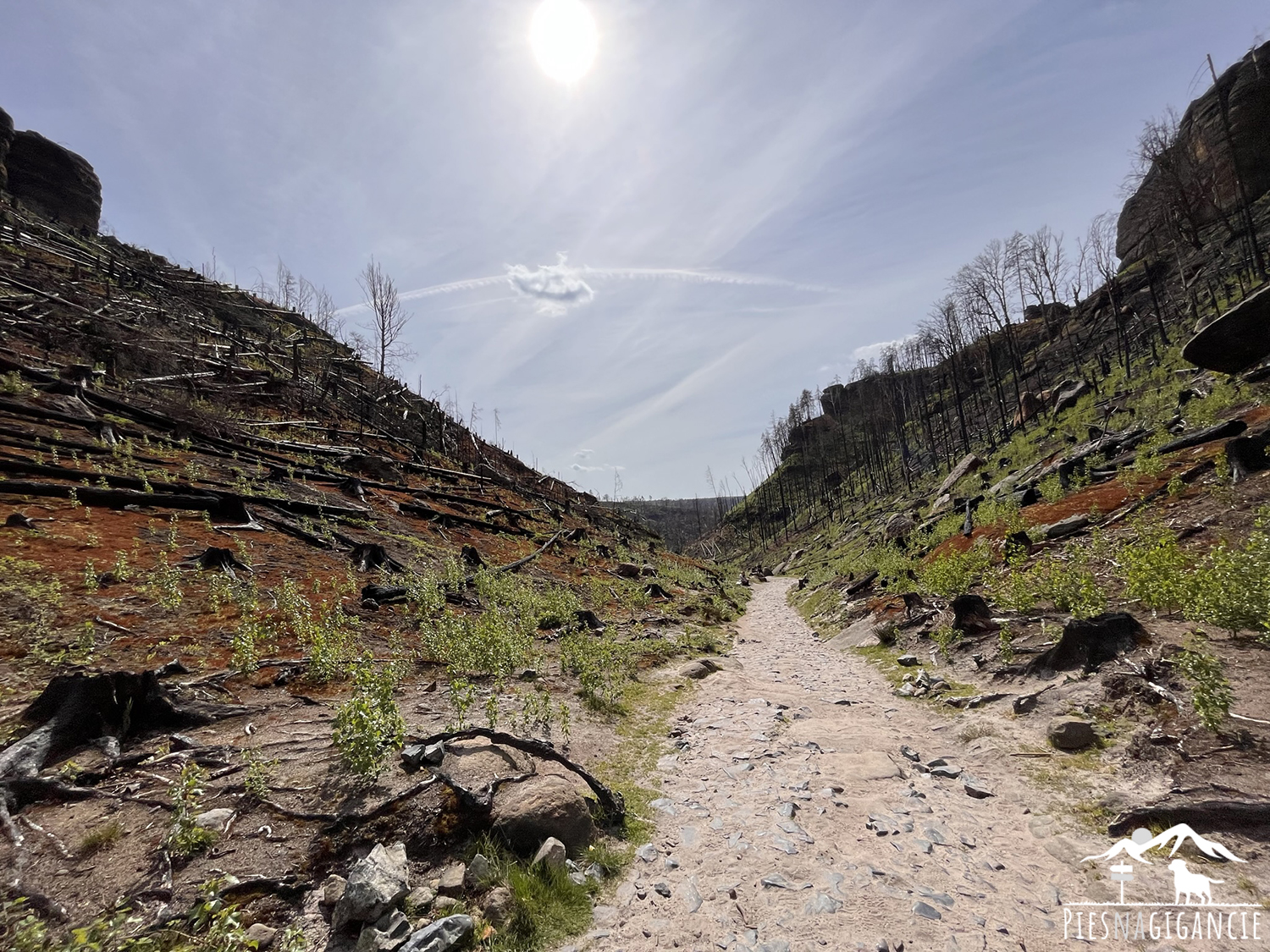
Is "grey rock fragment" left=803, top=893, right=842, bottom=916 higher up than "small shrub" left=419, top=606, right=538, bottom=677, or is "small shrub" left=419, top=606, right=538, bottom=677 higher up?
"small shrub" left=419, top=606, right=538, bottom=677

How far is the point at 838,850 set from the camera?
5.36 meters

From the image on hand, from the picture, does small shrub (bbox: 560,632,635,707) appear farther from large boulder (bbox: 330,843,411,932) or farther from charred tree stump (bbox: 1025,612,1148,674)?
charred tree stump (bbox: 1025,612,1148,674)

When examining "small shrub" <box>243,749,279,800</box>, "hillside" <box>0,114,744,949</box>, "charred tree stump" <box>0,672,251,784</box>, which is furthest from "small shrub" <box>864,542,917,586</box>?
"charred tree stump" <box>0,672,251,784</box>

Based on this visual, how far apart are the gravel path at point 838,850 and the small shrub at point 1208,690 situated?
2.08 metres

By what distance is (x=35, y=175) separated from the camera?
174 ft

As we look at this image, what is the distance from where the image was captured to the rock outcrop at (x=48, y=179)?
50875mm

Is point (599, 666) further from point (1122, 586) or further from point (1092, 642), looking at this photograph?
point (1122, 586)

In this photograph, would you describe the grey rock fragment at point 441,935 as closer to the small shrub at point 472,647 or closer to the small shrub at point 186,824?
the small shrub at point 186,824

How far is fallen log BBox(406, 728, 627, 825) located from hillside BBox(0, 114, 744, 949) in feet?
0.10

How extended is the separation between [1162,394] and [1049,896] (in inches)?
1169

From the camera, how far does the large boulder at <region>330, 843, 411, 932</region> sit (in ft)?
12.9

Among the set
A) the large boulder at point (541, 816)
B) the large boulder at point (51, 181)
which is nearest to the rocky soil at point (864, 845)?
the large boulder at point (541, 816)

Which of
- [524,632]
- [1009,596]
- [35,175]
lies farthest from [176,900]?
[35,175]

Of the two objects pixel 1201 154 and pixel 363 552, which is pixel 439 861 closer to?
pixel 363 552
